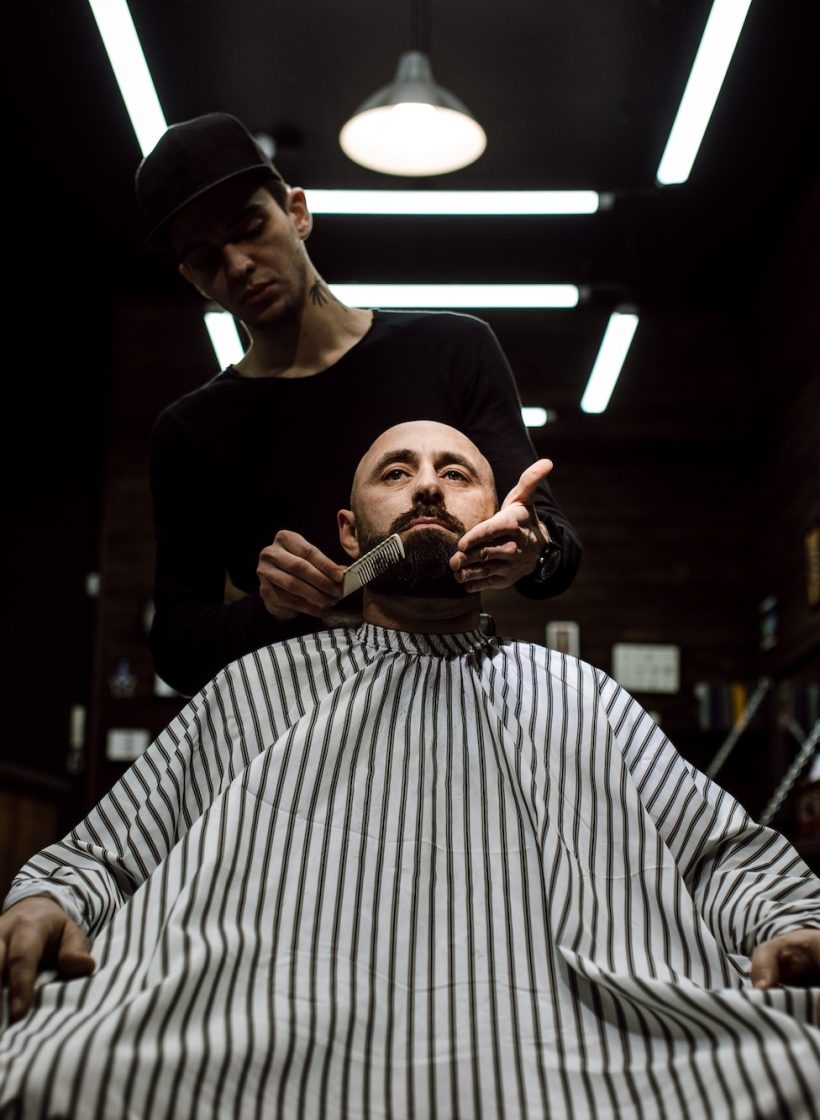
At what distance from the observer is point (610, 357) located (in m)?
6.11

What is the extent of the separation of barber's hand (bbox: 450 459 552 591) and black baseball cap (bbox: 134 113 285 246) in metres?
0.76

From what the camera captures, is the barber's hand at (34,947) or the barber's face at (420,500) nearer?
the barber's hand at (34,947)

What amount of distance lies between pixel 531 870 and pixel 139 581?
624 centimetres

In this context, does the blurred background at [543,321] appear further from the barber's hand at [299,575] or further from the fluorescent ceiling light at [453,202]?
the barber's hand at [299,575]

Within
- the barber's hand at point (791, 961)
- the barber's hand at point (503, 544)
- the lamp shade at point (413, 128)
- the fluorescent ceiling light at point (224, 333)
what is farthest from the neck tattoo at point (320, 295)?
the fluorescent ceiling light at point (224, 333)

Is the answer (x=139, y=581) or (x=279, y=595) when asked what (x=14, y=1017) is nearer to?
(x=279, y=595)

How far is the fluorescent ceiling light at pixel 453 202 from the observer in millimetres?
4184

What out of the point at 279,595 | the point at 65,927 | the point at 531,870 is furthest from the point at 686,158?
the point at 65,927

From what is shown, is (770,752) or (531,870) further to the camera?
(770,752)

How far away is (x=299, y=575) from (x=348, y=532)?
0.81ft

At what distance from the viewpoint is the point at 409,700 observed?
1846 millimetres

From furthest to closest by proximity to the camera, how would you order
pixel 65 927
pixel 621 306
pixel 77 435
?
pixel 77 435 < pixel 621 306 < pixel 65 927

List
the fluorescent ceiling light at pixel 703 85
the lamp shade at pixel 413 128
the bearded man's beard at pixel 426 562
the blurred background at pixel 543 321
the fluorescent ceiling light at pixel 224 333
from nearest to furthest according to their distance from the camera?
the bearded man's beard at pixel 426 562 → the fluorescent ceiling light at pixel 703 85 → the lamp shade at pixel 413 128 → the fluorescent ceiling light at pixel 224 333 → the blurred background at pixel 543 321

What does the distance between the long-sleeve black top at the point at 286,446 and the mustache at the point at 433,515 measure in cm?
24
